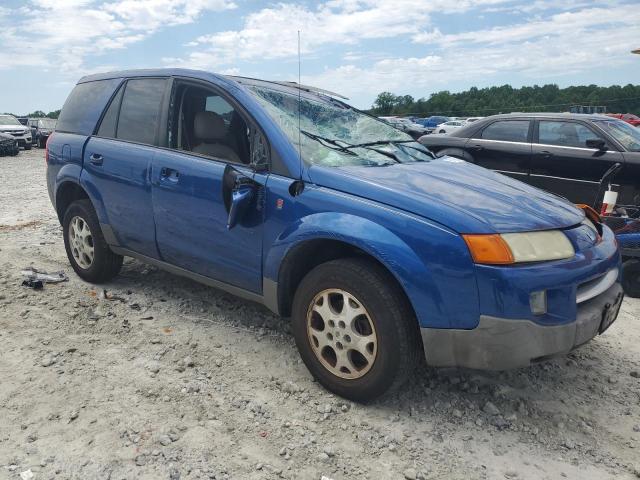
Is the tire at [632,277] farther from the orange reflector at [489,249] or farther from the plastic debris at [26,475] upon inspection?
the plastic debris at [26,475]

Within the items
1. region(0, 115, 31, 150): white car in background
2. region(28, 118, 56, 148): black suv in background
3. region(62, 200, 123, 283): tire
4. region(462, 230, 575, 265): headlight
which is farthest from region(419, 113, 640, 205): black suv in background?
region(28, 118, 56, 148): black suv in background

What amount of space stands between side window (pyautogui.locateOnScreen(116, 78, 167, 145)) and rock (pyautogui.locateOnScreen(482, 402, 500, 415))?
275cm

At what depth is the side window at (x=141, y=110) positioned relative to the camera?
3912 mm

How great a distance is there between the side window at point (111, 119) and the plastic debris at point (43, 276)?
132cm

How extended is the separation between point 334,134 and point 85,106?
235 cm

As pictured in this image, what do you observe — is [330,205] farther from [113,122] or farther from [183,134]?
[113,122]

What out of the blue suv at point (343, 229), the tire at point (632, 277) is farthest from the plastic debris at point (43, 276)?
the tire at point (632, 277)

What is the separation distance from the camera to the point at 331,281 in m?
2.81

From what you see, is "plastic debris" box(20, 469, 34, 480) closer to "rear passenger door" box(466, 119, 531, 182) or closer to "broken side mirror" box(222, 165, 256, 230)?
"broken side mirror" box(222, 165, 256, 230)

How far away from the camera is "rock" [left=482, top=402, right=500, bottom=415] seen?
2.90 m

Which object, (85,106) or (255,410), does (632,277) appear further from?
(85,106)

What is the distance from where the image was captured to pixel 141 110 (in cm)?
406

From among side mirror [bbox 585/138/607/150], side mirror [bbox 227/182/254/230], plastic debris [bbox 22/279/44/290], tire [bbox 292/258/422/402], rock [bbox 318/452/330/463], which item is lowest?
rock [bbox 318/452/330/463]

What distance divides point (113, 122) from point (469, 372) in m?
3.17
